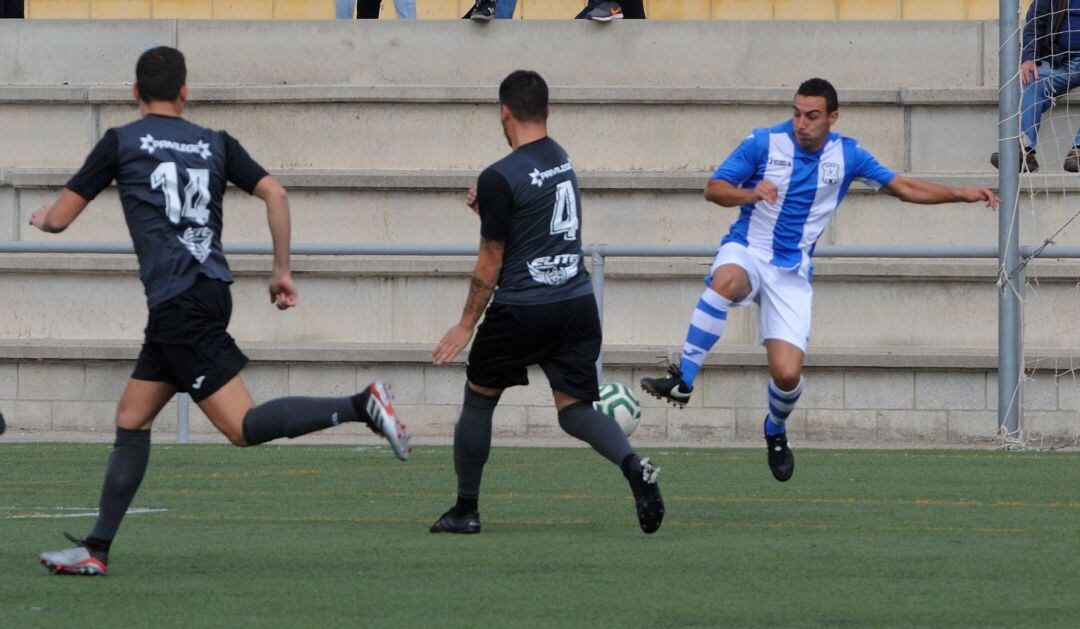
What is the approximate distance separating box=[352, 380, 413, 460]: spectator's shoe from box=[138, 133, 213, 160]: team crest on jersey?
1006mm

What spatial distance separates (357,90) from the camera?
17.1 meters

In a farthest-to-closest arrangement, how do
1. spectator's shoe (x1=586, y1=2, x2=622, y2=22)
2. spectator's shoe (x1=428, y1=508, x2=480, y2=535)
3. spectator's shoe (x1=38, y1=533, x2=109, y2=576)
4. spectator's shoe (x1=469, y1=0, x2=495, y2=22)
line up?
spectator's shoe (x1=469, y1=0, x2=495, y2=22) → spectator's shoe (x1=586, y1=2, x2=622, y2=22) → spectator's shoe (x1=428, y1=508, x2=480, y2=535) → spectator's shoe (x1=38, y1=533, x2=109, y2=576)

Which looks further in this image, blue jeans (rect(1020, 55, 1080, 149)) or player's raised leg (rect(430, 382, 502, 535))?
blue jeans (rect(1020, 55, 1080, 149))

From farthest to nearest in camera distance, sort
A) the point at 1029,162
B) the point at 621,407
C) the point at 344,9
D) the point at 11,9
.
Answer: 1. the point at 11,9
2. the point at 344,9
3. the point at 1029,162
4. the point at 621,407

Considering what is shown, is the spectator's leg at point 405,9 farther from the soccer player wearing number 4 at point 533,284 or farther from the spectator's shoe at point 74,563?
the spectator's shoe at point 74,563

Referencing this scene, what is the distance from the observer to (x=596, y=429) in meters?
7.86

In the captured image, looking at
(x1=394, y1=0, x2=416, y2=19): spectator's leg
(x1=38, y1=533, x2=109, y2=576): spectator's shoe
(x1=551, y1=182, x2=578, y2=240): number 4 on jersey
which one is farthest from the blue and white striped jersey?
(x1=394, y1=0, x2=416, y2=19): spectator's leg

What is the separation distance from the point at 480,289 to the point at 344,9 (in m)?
11.2

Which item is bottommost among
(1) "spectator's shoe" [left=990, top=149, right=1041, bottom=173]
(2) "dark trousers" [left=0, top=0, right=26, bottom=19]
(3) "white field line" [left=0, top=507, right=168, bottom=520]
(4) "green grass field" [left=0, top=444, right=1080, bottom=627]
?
(3) "white field line" [left=0, top=507, right=168, bottom=520]

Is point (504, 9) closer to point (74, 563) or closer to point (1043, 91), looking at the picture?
point (1043, 91)

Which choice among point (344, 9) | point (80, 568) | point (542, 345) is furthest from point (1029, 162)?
point (80, 568)

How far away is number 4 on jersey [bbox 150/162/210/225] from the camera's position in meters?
6.66

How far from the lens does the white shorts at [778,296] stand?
9.89m

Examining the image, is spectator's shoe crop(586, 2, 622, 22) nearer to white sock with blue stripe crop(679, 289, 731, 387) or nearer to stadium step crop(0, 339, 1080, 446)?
stadium step crop(0, 339, 1080, 446)
